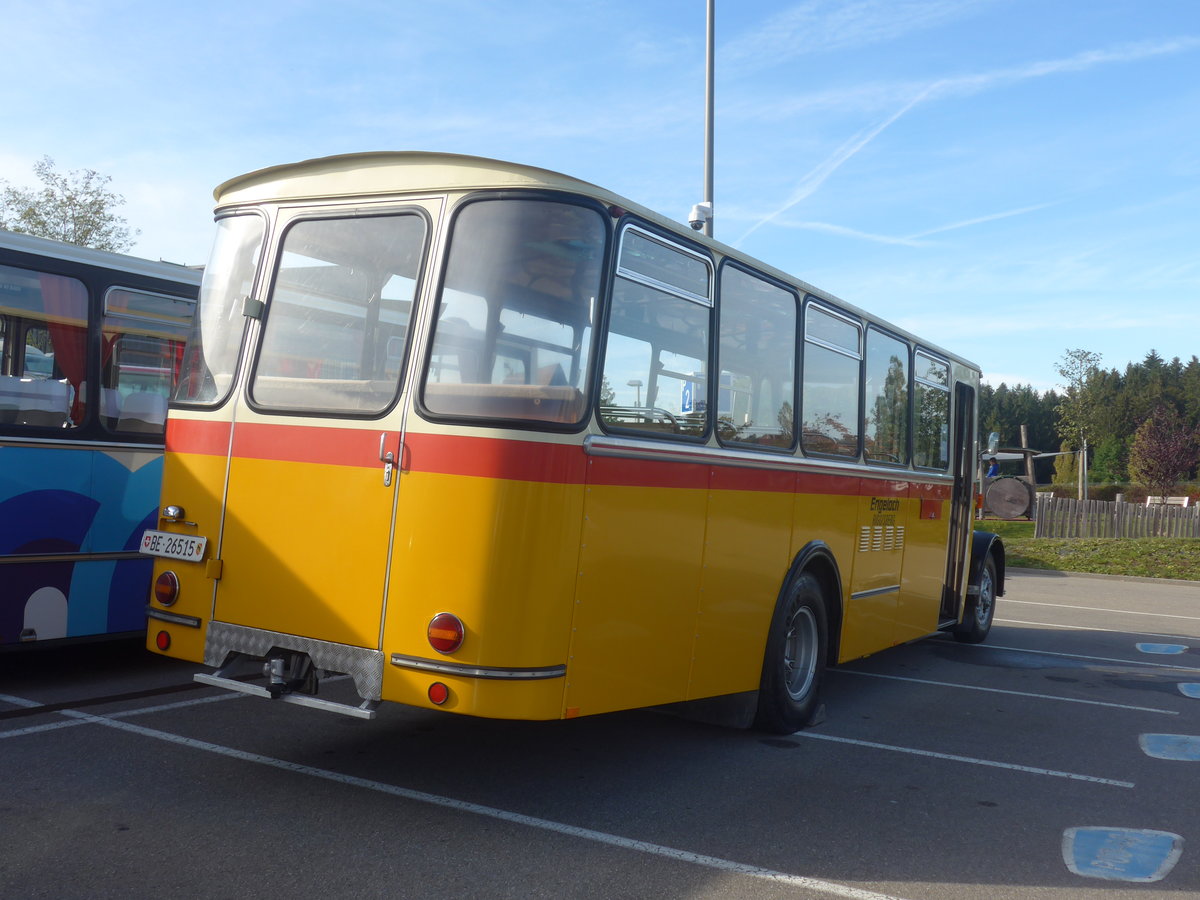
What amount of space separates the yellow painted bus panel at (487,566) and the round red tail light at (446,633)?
0.09 feet

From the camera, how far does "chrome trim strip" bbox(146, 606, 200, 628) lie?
18.5ft

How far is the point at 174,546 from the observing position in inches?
226

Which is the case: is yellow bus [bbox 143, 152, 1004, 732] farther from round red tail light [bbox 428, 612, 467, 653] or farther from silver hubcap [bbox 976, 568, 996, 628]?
silver hubcap [bbox 976, 568, 996, 628]

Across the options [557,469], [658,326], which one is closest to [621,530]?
[557,469]

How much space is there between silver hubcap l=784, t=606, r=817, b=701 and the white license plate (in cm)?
368

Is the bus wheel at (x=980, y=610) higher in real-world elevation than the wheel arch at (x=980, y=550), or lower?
lower

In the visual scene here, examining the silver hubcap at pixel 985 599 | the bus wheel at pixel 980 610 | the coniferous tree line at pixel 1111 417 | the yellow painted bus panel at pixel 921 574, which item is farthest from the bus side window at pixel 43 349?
the coniferous tree line at pixel 1111 417

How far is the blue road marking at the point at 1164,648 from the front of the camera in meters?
12.4

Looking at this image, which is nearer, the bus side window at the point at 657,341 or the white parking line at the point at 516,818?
the white parking line at the point at 516,818

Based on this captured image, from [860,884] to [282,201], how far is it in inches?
169

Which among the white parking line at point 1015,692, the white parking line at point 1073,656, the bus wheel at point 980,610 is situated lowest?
the white parking line at point 1015,692

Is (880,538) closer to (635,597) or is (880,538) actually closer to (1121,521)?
(635,597)

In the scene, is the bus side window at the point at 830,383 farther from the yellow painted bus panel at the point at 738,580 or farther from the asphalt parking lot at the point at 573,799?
the asphalt parking lot at the point at 573,799

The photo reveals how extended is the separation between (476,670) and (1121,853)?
3.11 metres
